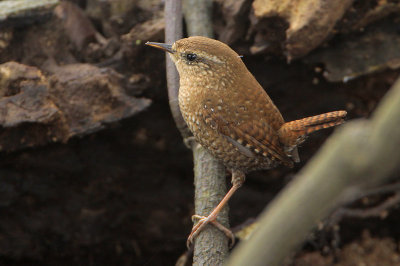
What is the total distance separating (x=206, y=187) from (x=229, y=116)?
422 millimetres

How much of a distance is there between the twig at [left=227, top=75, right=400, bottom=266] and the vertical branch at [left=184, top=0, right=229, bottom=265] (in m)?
1.20

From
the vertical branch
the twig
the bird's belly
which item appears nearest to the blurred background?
the vertical branch

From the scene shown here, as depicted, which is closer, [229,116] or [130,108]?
[229,116]

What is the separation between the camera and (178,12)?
269 centimetres

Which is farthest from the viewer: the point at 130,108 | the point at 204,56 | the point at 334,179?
the point at 130,108

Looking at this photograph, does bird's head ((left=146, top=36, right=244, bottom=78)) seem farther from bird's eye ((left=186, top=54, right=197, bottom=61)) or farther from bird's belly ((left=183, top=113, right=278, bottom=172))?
bird's belly ((left=183, top=113, right=278, bottom=172))

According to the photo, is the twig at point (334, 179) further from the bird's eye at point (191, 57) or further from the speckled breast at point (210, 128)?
the bird's eye at point (191, 57)

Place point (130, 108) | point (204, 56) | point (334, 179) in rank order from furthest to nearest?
point (130, 108) → point (204, 56) → point (334, 179)

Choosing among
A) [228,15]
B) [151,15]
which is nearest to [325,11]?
[228,15]

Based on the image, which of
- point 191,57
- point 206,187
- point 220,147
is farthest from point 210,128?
point 191,57

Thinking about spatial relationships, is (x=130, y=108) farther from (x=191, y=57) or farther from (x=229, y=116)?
(x=229, y=116)

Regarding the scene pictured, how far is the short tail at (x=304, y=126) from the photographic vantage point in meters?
2.22

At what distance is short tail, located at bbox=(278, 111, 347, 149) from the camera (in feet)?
7.29

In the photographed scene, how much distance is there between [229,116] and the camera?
2.32 metres
